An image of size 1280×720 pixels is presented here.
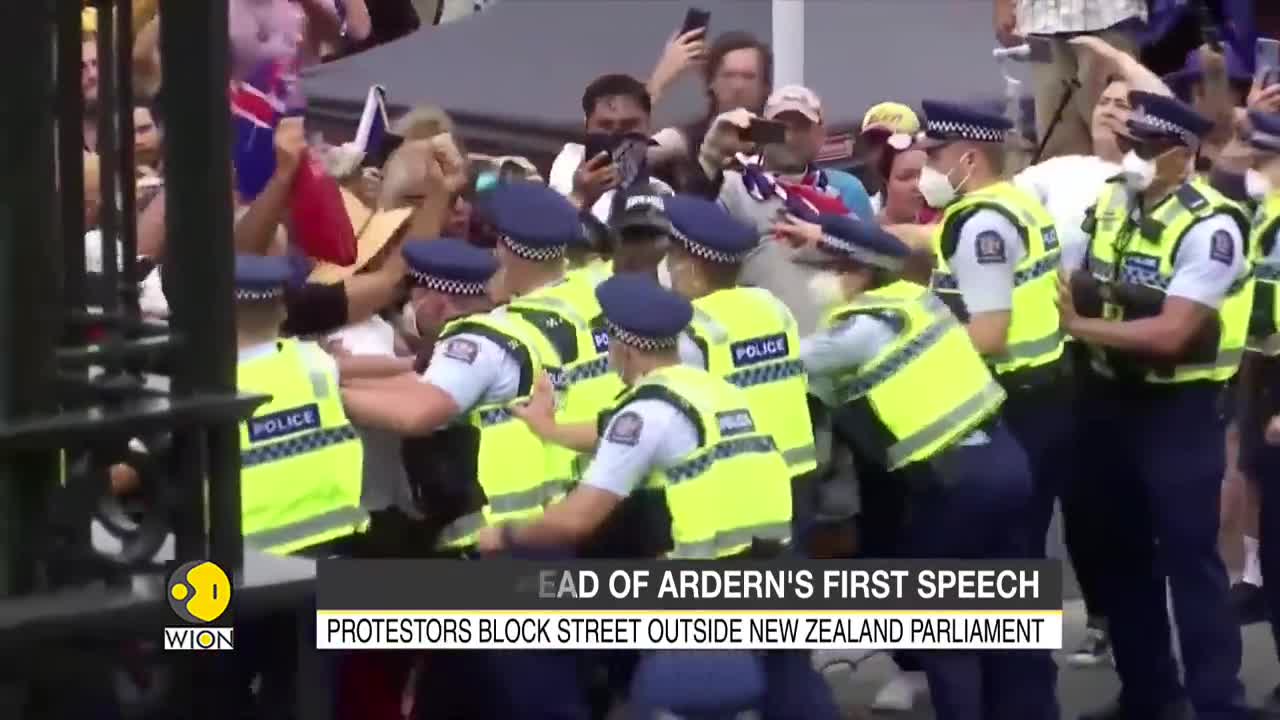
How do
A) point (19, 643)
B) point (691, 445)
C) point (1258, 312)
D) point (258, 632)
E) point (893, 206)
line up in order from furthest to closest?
point (893, 206)
point (1258, 312)
point (691, 445)
point (258, 632)
point (19, 643)

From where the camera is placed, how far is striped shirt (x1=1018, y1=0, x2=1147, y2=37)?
8211 mm

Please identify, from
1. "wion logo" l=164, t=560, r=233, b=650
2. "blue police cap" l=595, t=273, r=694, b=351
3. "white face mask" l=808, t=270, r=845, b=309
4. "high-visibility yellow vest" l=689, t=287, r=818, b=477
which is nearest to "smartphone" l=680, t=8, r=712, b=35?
"white face mask" l=808, t=270, r=845, b=309

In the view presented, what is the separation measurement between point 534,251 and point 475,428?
50 centimetres

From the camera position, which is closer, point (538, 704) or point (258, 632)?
point (258, 632)

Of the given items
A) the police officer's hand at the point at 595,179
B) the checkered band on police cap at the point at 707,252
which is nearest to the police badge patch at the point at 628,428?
the checkered band on police cap at the point at 707,252

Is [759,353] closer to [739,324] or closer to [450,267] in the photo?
[739,324]

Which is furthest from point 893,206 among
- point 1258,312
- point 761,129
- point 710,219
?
point 710,219

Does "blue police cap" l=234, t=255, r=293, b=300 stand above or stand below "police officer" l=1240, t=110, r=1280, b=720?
above

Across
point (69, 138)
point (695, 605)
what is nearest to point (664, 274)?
point (695, 605)

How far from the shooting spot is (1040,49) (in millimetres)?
8125

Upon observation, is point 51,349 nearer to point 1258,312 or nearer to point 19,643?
point 19,643

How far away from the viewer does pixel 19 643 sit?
9.59ft

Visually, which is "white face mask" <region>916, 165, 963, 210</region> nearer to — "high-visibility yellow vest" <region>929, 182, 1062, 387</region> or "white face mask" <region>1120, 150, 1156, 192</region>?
"high-visibility yellow vest" <region>929, 182, 1062, 387</region>

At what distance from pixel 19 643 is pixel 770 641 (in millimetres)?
2548
